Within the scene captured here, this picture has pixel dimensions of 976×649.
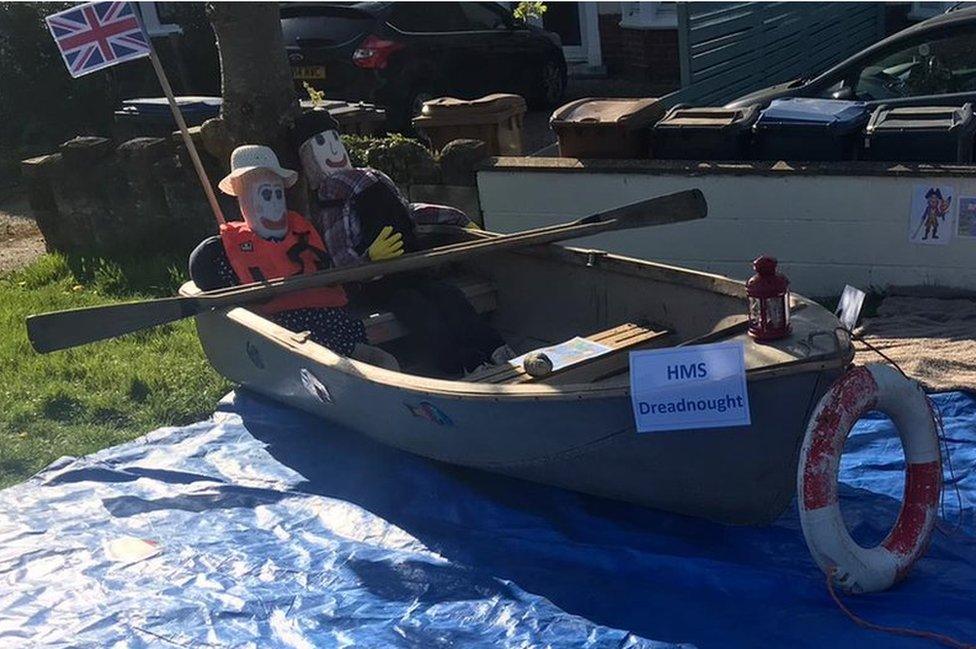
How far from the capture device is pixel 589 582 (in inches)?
181

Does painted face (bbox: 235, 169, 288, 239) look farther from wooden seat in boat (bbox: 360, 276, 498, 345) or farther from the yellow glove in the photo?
wooden seat in boat (bbox: 360, 276, 498, 345)

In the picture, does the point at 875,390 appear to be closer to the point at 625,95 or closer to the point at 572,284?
the point at 572,284

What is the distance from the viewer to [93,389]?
7074 mm

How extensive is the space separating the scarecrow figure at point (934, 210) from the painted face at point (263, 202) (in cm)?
366

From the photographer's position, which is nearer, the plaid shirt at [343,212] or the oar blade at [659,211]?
the oar blade at [659,211]

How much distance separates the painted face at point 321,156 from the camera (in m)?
6.46

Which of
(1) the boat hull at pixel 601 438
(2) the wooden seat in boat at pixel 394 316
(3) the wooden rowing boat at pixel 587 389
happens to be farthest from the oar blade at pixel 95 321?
(2) the wooden seat in boat at pixel 394 316

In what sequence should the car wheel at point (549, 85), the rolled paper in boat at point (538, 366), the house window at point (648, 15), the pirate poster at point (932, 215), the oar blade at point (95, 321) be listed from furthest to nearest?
the house window at point (648, 15) → the car wheel at point (549, 85) → the pirate poster at point (932, 215) → the oar blade at point (95, 321) → the rolled paper in boat at point (538, 366)

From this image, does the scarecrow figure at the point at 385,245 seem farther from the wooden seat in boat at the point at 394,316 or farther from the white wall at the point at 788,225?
the white wall at the point at 788,225

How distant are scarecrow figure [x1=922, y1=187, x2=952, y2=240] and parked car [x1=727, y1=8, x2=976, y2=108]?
3.78 feet

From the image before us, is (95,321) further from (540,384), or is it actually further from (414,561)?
(540,384)

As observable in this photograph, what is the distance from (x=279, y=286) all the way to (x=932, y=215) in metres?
3.78

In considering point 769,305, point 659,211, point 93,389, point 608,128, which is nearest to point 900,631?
point 769,305

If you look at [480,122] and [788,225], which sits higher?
[480,122]
